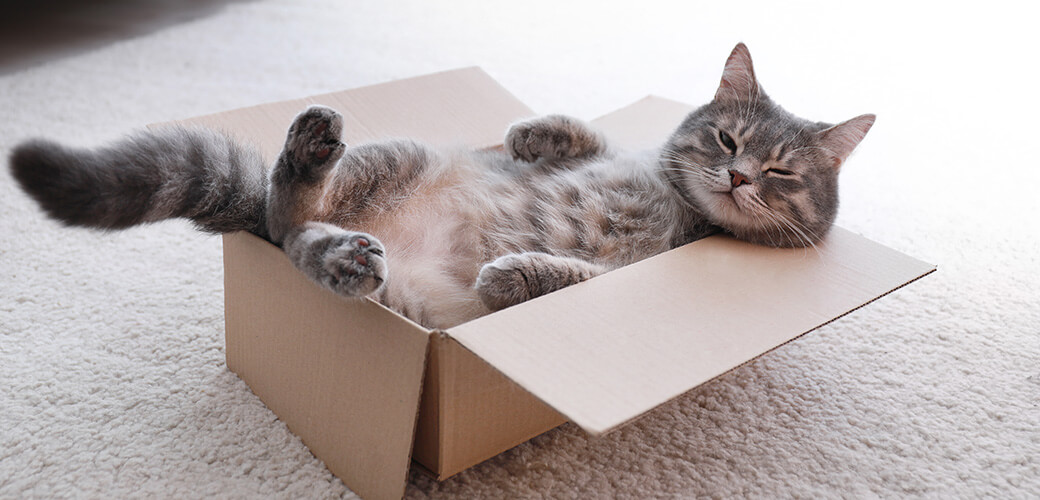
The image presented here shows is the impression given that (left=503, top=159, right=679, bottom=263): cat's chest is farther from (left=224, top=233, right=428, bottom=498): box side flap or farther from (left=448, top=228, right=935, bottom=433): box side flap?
(left=224, top=233, right=428, bottom=498): box side flap

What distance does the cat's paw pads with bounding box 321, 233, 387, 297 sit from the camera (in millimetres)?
1073

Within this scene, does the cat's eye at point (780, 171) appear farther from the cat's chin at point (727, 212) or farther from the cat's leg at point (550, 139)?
the cat's leg at point (550, 139)

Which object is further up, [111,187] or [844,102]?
[111,187]

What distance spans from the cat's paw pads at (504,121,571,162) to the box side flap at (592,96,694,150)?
229mm

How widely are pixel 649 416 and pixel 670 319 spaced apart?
32 centimetres

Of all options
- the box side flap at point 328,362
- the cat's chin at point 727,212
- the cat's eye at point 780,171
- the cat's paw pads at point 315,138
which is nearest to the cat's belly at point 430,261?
the box side flap at point 328,362

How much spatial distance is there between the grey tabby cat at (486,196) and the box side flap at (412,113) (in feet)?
0.52

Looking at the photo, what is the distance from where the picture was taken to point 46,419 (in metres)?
1.29

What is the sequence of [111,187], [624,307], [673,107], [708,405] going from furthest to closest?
[673,107] → [708,405] → [624,307] → [111,187]

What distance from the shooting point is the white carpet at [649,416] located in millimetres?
1239

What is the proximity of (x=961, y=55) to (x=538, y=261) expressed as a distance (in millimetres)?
2872

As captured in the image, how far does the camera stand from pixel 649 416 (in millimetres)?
→ 1372

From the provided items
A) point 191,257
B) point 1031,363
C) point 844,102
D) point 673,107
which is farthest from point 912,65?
point 191,257

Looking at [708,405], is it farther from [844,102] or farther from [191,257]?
[844,102]
